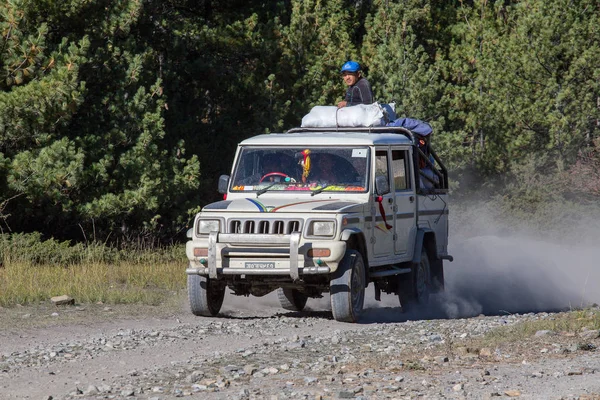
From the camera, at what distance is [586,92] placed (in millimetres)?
28797

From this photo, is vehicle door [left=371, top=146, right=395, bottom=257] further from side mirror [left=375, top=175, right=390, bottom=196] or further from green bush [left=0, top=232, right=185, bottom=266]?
green bush [left=0, top=232, right=185, bottom=266]

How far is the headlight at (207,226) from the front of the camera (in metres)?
12.9

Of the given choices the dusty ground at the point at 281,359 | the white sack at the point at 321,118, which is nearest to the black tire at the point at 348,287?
Answer: the dusty ground at the point at 281,359

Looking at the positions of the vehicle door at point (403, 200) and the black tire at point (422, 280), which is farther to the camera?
the black tire at point (422, 280)

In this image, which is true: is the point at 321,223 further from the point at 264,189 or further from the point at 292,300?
the point at 292,300

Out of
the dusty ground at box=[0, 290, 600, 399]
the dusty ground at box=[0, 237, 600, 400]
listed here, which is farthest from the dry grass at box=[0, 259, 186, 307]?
the dusty ground at box=[0, 290, 600, 399]

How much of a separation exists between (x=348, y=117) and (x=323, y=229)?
3.02 m

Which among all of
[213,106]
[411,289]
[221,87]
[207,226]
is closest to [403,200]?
[411,289]

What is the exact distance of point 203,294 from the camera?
44.0 ft

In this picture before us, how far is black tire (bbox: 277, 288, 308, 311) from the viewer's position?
49.9ft

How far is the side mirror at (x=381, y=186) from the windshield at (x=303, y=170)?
0.15 m

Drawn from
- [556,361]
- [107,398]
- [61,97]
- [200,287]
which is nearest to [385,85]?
[61,97]

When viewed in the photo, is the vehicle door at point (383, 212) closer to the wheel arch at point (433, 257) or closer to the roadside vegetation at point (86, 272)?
the wheel arch at point (433, 257)

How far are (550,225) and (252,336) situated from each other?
1893 centimetres
